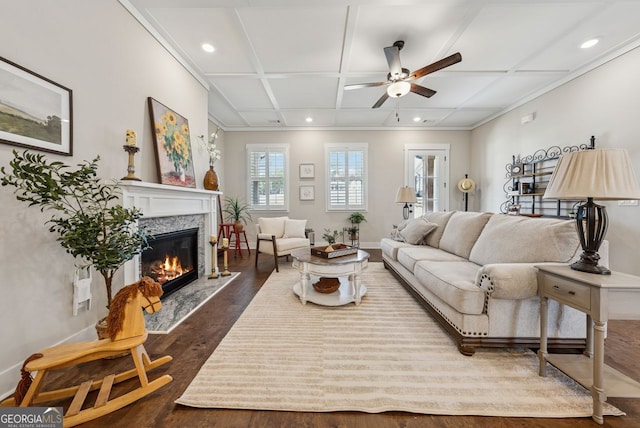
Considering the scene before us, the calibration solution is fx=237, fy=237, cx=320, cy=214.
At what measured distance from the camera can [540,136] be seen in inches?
158

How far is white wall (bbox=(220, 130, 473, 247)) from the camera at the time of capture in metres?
5.79

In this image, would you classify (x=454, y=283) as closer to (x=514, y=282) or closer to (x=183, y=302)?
(x=514, y=282)

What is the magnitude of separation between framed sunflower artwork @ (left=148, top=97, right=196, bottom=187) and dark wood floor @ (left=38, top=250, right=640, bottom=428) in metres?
1.70

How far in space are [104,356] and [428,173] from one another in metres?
6.27

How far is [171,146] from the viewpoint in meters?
2.85

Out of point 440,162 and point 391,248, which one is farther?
point 440,162

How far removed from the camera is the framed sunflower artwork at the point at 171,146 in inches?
103

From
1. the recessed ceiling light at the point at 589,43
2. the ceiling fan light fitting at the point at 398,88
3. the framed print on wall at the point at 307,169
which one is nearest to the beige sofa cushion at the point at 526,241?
the ceiling fan light fitting at the point at 398,88

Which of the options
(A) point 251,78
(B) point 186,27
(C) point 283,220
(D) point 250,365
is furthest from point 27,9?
(C) point 283,220

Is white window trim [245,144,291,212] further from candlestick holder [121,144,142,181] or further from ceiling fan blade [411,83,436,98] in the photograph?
candlestick holder [121,144,142,181]

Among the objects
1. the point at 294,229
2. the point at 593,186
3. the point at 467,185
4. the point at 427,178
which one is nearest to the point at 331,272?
the point at 593,186

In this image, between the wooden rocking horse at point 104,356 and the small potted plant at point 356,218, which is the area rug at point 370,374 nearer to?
the wooden rocking horse at point 104,356

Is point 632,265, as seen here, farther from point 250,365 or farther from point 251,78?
point 251,78

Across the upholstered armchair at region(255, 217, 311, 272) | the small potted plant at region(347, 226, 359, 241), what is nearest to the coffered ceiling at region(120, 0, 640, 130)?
the upholstered armchair at region(255, 217, 311, 272)
